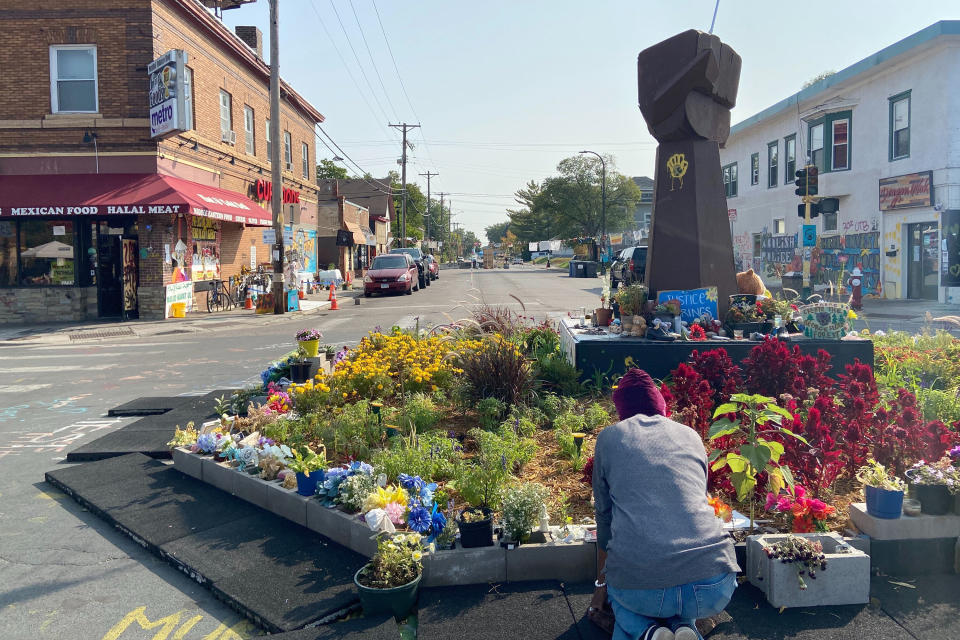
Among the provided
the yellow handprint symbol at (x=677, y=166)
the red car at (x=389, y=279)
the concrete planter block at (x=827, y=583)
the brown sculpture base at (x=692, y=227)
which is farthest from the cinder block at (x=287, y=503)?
the red car at (x=389, y=279)

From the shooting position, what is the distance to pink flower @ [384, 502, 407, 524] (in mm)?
4594

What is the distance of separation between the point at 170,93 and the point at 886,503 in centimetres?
1904

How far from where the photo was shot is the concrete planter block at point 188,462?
254 inches

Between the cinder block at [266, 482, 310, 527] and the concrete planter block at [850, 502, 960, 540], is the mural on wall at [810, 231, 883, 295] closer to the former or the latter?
the concrete planter block at [850, 502, 960, 540]

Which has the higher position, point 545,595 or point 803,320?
point 803,320

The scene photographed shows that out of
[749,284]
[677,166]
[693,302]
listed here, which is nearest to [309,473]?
Result: [693,302]

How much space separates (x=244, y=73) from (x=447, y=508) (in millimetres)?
27187

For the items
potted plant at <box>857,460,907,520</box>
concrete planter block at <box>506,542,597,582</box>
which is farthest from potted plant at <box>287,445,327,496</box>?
potted plant at <box>857,460,907,520</box>

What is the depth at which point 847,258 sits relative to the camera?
26.9 meters

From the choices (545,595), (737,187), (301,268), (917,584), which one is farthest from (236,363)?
(737,187)

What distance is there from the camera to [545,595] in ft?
13.8

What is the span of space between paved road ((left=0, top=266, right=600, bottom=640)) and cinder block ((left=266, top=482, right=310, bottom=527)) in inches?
34.5

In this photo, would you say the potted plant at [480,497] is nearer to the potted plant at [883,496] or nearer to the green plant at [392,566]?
the green plant at [392,566]

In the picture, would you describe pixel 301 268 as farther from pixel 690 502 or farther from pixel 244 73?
pixel 690 502
